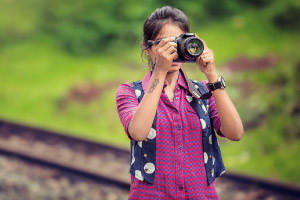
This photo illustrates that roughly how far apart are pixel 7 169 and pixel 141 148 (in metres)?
3.40

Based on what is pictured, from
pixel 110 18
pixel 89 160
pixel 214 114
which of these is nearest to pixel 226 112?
pixel 214 114

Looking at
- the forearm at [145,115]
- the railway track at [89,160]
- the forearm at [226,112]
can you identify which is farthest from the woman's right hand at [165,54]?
the railway track at [89,160]

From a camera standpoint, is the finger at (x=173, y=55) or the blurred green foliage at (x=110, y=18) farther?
the blurred green foliage at (x=110, y=18)

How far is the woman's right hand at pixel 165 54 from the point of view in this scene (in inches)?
Result: 70.4

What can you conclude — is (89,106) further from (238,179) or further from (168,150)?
(168,150)

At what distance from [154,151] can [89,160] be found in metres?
3.59

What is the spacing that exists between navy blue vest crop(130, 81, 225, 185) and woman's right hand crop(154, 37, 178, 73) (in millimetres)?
181

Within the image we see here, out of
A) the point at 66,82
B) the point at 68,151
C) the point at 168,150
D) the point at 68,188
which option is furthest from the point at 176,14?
the point at 66,82

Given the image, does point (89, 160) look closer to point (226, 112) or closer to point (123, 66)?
point (123, 66)

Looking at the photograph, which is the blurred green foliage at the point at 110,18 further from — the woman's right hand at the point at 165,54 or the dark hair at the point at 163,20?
the woman's right hand at the point at 165,54

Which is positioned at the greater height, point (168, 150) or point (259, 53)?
point (259, 53)

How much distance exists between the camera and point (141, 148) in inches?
71.6

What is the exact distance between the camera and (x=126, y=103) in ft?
6.15

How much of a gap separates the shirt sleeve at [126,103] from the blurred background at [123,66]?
3279 mm
